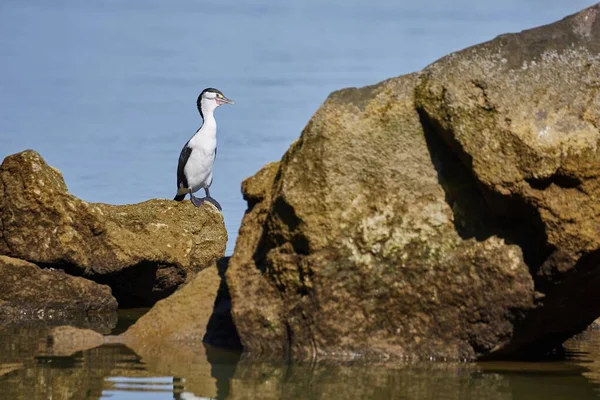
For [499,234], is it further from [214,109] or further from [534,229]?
[214,109]

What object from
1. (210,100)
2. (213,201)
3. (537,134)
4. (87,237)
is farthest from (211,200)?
(537,134)

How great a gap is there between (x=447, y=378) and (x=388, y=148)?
72.1 inches

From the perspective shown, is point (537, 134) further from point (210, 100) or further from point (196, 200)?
point (210, 100)

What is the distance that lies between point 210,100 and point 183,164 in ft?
4.53

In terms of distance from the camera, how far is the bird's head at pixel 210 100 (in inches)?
742

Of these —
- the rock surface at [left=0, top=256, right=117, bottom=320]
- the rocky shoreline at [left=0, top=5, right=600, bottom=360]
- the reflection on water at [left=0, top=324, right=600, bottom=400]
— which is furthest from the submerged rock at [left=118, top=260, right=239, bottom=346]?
the rock surface at [left=0, top=256, right=117, bottom=320]

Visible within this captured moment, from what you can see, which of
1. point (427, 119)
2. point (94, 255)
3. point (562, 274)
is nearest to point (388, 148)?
point (427, 119)

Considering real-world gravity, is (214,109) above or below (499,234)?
above

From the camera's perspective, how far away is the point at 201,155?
1825 cm

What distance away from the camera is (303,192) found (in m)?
7.80

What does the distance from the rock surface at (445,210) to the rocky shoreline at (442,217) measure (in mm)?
11

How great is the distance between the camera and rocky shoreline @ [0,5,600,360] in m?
7.40

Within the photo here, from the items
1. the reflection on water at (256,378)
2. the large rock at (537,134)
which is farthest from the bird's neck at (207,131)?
the large rock at (537,134)

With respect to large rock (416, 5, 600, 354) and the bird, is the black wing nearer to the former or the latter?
the bird
